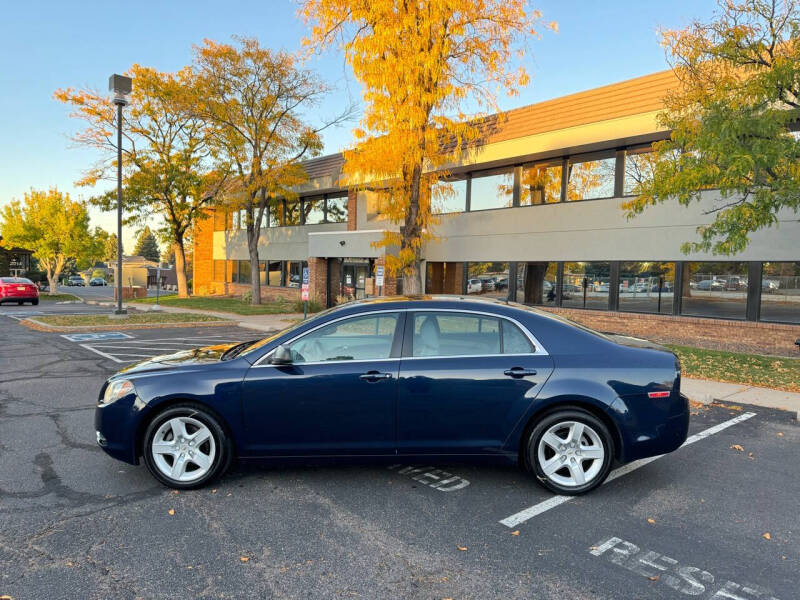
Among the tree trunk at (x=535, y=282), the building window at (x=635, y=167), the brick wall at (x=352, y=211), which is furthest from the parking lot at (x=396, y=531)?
the brick wall at (x=352, y=211)

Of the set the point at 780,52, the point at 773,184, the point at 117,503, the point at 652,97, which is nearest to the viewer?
the point at 117,503

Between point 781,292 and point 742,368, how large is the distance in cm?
394

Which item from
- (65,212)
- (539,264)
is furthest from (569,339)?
(65,212)

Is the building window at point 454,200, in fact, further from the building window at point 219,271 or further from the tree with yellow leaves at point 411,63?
the building window at point 219,271

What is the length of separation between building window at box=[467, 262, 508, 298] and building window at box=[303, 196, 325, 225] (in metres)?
10.6

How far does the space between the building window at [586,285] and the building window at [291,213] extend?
16095 mm

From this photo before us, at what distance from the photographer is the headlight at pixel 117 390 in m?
4.27

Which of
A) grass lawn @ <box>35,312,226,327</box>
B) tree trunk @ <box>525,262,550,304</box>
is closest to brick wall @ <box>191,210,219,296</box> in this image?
grass lawn @ <box>35,312,226,327</box>

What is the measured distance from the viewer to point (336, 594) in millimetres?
2941

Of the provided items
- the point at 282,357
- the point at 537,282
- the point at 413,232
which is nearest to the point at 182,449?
the point at 282,357

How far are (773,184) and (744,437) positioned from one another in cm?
470

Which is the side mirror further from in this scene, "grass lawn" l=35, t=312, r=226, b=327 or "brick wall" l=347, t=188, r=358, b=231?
"brick wall" l=347, t=188, r=358, b=231

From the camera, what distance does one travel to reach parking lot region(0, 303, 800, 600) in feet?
10.0

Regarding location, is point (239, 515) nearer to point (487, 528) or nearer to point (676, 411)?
point (487, 528)
